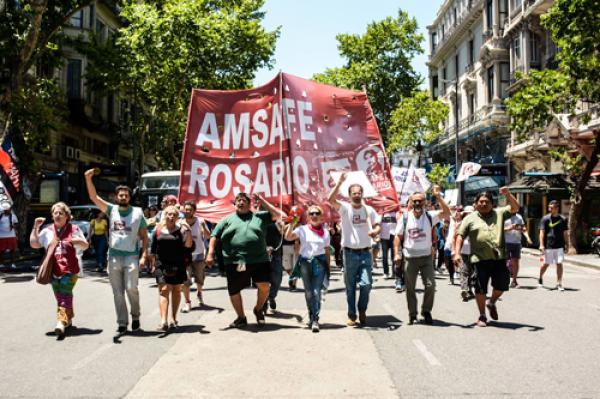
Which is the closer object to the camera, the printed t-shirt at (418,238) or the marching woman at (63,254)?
the marching woman at (63,254)

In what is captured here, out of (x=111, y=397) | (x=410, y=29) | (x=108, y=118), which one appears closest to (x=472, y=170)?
(x=111, y=397)

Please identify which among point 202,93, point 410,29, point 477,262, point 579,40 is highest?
point 410,29

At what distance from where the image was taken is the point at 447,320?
8906mm

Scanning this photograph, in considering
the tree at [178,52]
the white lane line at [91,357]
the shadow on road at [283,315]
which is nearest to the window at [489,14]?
the tree at [178,52]

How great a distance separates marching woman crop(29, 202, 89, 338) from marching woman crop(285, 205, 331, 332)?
2667 millimetres

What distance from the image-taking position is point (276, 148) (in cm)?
880

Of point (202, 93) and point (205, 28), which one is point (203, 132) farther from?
point (205, 28)

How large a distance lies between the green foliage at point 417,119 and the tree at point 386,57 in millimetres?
5980

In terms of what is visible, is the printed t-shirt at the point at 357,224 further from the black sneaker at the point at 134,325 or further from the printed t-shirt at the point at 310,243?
the black sneaker at the point at 134,325

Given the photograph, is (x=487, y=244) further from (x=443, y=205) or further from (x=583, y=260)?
(x=583, y=260)

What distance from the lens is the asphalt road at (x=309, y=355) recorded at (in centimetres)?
543

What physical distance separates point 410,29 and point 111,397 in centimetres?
5450

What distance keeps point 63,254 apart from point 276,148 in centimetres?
303

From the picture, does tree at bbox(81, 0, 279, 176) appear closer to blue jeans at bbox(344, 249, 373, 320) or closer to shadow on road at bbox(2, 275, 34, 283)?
shadow on road at bbox(2, 275, 34, 283)
